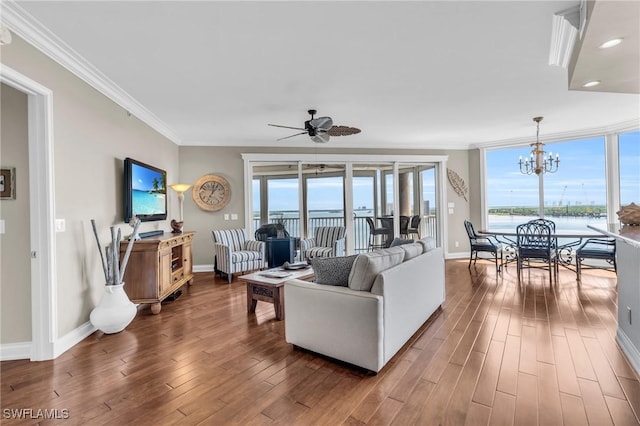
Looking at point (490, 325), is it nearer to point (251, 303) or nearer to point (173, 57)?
point (251, 303)

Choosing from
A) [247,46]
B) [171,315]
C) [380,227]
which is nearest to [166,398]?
[171,315]

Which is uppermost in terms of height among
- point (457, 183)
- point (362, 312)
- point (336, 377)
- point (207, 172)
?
point (207, 172)

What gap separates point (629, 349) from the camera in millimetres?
2297

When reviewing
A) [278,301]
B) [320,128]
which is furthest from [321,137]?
[278,301]

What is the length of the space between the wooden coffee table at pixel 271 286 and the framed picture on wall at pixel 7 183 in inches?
80.5

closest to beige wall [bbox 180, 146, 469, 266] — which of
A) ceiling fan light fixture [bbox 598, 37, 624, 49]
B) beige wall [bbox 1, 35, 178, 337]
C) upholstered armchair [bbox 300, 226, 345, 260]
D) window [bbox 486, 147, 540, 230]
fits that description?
upholstered armchair [bbox 300, 226, 345, 260]

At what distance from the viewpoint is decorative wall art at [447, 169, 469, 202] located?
6730 mm

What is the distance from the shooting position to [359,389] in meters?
Result: 1.94

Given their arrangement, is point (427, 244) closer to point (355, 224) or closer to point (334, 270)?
point (334, 270)

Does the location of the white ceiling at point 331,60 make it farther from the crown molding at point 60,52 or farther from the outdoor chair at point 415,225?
the outdoor chair at point 415,225

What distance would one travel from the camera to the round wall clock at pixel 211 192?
Answer: 5742 millimetres

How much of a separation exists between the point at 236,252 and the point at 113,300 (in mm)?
2276

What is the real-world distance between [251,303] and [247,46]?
258 cm

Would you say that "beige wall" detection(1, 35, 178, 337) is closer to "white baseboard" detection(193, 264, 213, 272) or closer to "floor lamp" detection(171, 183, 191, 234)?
"floor lamp" detection(171, 183, 191, 234)
